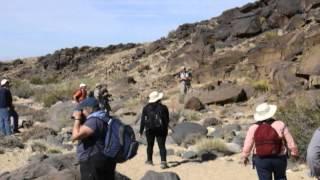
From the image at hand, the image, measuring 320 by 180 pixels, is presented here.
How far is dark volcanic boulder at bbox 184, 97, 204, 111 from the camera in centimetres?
2753

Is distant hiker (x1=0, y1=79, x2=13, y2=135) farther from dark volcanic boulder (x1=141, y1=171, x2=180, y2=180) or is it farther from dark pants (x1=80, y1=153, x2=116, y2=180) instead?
dark pants (x1=80, y1=153, x2=116, y2=180)

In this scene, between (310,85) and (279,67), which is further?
(279,67)

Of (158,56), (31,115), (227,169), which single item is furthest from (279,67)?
(158,56)

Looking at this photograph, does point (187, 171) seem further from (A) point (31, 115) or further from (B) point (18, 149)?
(A) point (31, 115)

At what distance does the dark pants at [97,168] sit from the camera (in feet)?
26.4

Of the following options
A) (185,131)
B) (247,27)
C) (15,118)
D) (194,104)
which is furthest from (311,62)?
(247,27)

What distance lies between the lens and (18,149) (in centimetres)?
1811

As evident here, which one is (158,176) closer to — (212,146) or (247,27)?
(212,146)

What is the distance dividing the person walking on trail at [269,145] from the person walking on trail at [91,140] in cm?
195

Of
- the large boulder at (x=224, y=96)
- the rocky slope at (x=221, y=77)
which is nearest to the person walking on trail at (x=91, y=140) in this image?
the rocky slope at (x=221, y=77)

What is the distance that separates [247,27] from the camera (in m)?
42.0

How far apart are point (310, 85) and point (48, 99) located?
55.3ft

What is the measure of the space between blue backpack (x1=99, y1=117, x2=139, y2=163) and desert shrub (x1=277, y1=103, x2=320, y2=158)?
7.10 meters

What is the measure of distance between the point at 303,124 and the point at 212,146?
281cm
